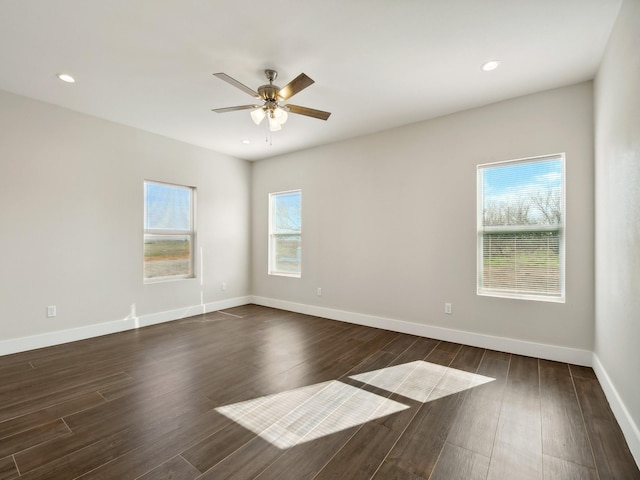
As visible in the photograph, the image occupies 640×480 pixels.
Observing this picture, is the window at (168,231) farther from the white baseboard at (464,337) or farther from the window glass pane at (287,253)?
the white baseboard at (464,337)

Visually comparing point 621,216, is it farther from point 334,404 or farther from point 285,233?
point 285,233

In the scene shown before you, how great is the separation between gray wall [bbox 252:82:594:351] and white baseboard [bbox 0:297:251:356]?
1.40 meters

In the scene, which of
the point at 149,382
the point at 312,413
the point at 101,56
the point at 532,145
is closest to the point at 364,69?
the point at 532,145

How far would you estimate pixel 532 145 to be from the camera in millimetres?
3137

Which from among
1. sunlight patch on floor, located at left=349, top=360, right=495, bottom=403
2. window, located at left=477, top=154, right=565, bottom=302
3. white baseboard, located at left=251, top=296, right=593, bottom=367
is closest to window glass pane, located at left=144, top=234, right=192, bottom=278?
white baseboard, located at left=251, top=296, right=593, bottom=367

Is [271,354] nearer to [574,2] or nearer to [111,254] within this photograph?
[111,254]

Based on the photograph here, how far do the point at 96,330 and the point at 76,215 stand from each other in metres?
1.47

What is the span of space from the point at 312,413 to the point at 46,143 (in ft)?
13.5

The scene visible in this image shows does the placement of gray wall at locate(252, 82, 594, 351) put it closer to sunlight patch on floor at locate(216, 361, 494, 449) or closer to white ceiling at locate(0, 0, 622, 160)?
white ceiling at locate(0, 0, 622, 160)

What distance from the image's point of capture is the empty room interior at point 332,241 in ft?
6.00

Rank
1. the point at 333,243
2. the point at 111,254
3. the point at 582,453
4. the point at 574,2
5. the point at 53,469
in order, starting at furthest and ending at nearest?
1. the point at 333,243
2. the point at 111,254
3. the point at 574,2
4. the point at 582,453
5. the point at 53,469

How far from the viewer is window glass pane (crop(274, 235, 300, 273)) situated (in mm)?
5293

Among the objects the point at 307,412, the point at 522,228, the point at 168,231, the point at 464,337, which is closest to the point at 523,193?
the point at 522,228

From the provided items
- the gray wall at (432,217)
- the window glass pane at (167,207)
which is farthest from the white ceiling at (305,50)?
the window glass pane at (167,207)
